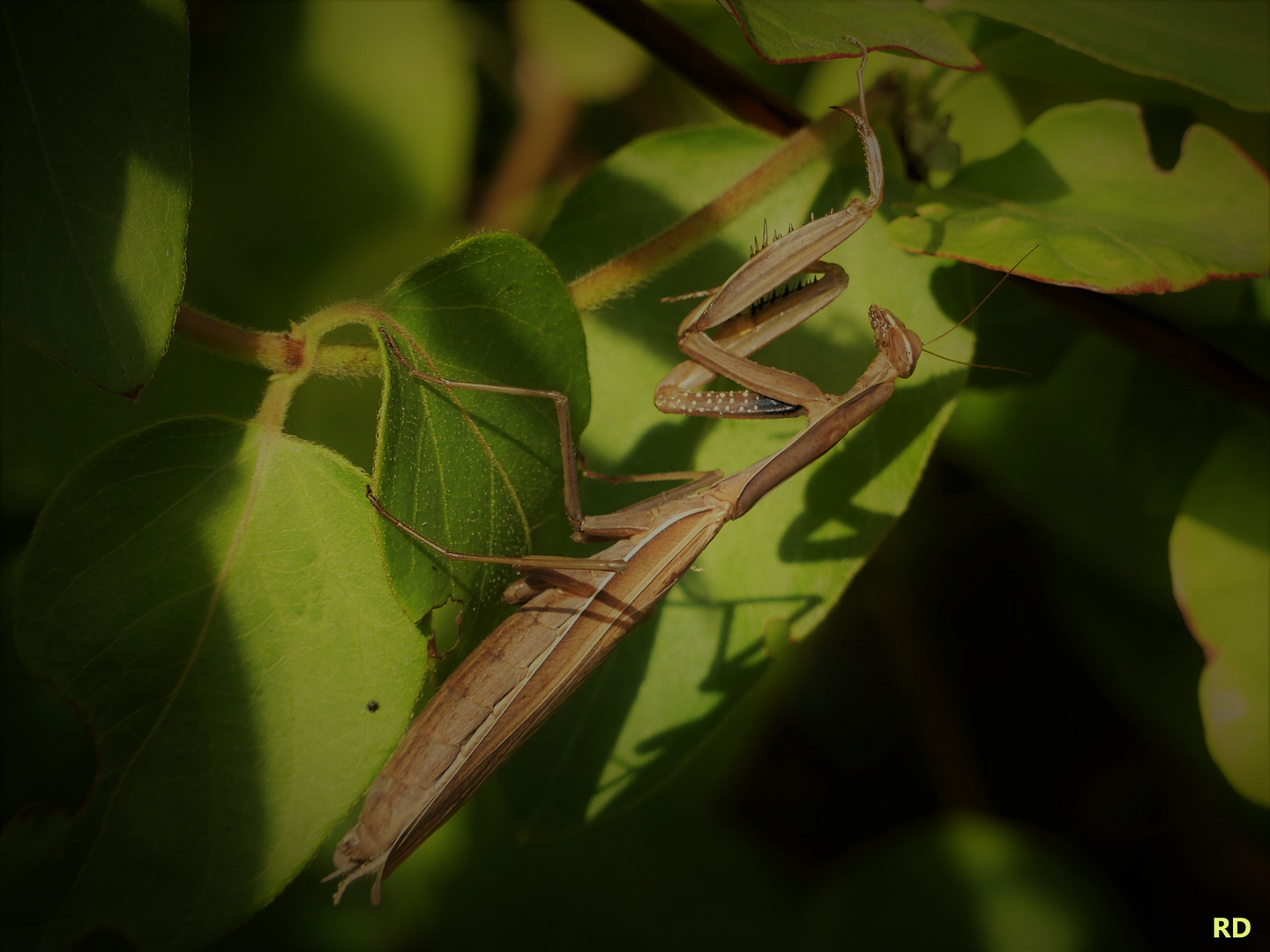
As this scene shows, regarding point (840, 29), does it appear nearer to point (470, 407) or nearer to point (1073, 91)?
point (470, 407)

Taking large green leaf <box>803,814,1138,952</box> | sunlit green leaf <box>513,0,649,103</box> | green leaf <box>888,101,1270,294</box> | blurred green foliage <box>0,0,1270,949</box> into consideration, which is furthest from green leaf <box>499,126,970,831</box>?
large green leaf <box>803,814,1138,952</box>

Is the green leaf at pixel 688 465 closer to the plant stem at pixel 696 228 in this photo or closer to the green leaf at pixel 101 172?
the plant stem at pixel 696 228

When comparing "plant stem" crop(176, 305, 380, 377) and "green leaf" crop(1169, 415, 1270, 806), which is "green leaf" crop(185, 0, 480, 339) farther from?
"green leaf" crop(1169, 415, 1270, 806)

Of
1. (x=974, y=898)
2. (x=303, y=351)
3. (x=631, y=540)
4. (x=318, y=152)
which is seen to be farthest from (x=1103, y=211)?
(x=318, y=152)

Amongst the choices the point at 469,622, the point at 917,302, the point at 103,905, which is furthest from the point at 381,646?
the point at 917,302

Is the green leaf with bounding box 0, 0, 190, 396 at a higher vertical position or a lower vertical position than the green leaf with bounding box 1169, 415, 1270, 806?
higher

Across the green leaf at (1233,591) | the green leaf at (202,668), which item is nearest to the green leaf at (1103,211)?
the green leaf at (1233,591)
